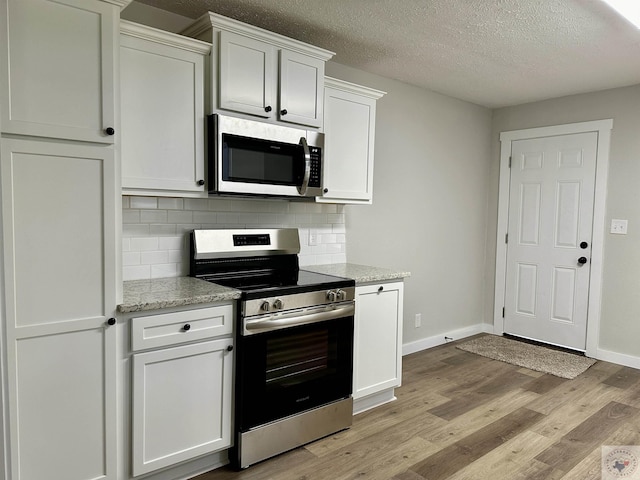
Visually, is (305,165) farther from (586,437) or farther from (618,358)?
(618,358)

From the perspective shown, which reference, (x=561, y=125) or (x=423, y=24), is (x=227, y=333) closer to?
(x=423, y=24)

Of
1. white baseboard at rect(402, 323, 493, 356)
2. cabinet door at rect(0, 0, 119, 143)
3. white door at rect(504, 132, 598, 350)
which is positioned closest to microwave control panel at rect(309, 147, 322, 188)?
cabinet door at rect(0, 0, 119, 143)

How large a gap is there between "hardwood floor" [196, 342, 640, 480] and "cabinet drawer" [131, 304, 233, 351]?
0.75m

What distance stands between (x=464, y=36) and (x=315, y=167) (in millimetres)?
1252

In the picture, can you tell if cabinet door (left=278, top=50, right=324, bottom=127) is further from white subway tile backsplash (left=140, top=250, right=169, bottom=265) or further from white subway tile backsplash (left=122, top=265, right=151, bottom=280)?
white subway tile backsplash (left=122, top=265, right=151, bottom=280)

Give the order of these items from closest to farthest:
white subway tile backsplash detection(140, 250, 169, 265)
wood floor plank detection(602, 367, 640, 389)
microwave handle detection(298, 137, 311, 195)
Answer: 1. white subway tile backsplash detection(140, 250, 169, 265)
2. microwave handle detection(298, 137, 311, 195)
3. wood floor plank detection(602, 367, 640, 389)

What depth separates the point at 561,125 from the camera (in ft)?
14.3

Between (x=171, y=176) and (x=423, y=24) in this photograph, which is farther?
(x=423, y=24)

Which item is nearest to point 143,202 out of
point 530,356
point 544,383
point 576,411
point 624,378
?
point 576,411

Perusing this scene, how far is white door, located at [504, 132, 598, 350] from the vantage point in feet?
13.9

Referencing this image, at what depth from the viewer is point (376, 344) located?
3.00 meters

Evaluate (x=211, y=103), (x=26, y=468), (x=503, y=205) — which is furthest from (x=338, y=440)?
(x=503, y=205)

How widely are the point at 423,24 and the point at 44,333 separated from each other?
2.53m

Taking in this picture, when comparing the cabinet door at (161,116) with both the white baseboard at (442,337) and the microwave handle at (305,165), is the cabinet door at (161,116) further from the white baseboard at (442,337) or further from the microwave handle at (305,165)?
the white baseboard at (442,337)
